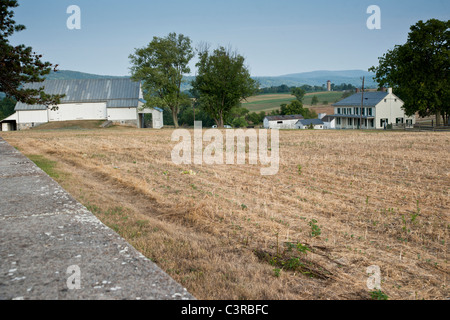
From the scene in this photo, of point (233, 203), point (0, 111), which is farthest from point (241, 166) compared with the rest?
point (0, 111)

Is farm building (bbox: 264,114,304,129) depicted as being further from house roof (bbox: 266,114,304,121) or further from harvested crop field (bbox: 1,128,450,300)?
harvested crop field (bbox: 1,128,450,300)

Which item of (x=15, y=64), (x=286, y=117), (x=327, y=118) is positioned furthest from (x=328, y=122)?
(x=15, y=64)

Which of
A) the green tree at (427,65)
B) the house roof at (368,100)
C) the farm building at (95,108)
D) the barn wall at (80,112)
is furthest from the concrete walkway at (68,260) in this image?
the house roof at (368,100)

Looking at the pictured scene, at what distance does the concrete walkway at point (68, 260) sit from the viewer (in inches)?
115

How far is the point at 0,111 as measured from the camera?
12056cm

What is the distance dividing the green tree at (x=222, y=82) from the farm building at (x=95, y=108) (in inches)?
652

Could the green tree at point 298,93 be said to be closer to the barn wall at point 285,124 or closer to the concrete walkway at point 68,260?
the barn wall at point 285,124

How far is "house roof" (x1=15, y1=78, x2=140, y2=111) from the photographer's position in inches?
3177

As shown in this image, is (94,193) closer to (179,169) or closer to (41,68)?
(179,169)

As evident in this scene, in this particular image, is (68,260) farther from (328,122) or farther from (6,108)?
(6,108)

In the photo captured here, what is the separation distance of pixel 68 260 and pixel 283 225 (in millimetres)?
5712

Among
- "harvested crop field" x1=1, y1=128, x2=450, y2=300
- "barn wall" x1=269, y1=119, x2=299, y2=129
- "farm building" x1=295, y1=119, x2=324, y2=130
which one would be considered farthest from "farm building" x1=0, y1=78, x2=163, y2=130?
"harvested crop field" x1=1, y1=128, x2=450, y2=300

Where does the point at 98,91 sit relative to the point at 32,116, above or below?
above

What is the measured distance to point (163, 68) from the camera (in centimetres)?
7281
